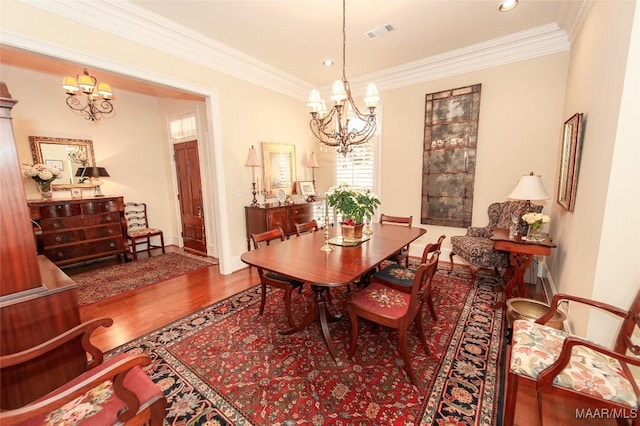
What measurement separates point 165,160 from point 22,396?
16.4ft

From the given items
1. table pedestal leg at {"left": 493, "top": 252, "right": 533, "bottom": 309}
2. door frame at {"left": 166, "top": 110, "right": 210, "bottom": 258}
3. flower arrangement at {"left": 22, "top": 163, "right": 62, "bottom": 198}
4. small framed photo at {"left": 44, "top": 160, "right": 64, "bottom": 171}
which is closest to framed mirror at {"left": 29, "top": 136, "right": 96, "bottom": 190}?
small framed photo at {"left": 44, "top": 160, "right": 64, "bottom": 171}

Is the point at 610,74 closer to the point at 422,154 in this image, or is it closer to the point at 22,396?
the point at 422,154

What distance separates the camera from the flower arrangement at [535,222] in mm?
2555

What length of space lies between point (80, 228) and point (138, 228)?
1.00 meters

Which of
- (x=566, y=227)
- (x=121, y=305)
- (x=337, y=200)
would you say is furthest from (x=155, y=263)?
(x=566, y=227)

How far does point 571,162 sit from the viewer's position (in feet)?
7.75

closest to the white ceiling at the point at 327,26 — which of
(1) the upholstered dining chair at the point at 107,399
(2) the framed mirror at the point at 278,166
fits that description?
(2) the framed mirror at the point at 278,166

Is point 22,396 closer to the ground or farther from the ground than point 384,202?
closer to the ground

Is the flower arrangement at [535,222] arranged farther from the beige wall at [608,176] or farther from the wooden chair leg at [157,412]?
the wooden chair leg at [157,412]

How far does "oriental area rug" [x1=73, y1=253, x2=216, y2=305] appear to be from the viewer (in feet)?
11.0

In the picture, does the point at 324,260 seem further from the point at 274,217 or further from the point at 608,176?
the point at 274,217

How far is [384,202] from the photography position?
473cm

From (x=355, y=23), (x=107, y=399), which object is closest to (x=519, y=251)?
(x=355, y=23)

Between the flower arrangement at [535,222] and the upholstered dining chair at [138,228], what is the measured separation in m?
5.71
